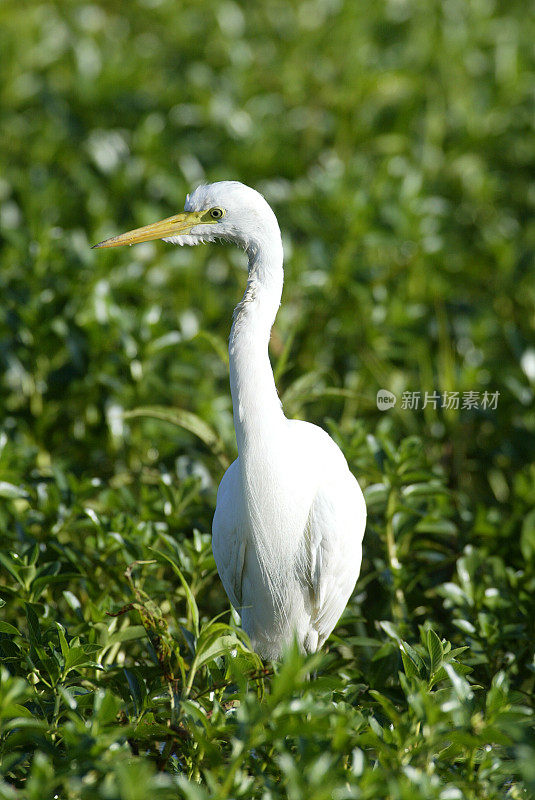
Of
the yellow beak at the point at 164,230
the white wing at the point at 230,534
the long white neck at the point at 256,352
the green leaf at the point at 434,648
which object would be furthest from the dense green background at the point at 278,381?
the yellow beak at the point at 164,230

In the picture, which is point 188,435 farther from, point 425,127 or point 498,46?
point 498,46

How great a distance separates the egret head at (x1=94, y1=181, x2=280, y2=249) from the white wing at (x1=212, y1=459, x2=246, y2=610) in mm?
551

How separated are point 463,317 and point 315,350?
0.78 m

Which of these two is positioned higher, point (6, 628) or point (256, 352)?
point (256, 352)

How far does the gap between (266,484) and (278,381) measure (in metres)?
0.95

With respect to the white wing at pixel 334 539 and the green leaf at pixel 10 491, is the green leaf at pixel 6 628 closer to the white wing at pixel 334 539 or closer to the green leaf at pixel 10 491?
the green leaf at pixel 10 491

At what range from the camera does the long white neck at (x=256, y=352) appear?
1826mm

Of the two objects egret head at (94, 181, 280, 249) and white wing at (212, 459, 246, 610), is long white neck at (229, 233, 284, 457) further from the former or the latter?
white wing at (212, 459, 246, 610)

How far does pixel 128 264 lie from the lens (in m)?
3.59
